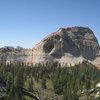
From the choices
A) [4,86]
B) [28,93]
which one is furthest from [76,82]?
[4,86]

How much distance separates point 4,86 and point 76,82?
112ft

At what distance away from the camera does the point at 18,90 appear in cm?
9281

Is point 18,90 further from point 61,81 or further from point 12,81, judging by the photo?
point 61,81

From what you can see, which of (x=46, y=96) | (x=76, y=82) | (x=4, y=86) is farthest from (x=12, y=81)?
(x=76, y=82)

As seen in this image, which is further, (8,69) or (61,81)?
(8,69)

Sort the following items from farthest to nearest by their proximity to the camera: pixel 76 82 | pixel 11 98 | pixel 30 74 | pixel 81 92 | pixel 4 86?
pixel 30 74 < pixel 76 82 < pixel 81 92 < pixel 4 86 < pixel 11 98

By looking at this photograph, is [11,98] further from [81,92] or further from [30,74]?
[30,74]

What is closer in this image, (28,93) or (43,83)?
(28,93)

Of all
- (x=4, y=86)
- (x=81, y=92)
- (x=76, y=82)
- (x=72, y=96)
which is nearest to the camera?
(x=72, y=96)

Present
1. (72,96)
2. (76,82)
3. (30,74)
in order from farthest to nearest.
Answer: (30,74), (76,82), (72,96)

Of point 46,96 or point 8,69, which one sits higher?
point 8,69

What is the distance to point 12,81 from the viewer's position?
100 metres

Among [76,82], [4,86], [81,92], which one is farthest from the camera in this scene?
[76,82]

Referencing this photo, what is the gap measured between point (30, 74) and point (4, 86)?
154 feet
